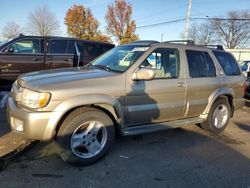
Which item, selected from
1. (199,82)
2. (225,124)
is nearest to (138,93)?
(199,82)

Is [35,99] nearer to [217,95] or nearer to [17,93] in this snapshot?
[17,93]

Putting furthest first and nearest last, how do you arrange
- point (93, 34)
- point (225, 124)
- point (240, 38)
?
point (240, 38), point (93, 34), point (225, 124)

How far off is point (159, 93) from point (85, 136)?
4.68 feet

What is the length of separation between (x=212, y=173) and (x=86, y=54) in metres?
6.80

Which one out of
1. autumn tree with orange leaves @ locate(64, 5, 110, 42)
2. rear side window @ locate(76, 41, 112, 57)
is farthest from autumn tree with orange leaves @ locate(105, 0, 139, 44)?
rear side window @ locate(76, 41, 112, 57)

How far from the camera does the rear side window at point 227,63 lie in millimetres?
5598

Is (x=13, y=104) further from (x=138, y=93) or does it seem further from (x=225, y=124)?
(x=225, y=124)

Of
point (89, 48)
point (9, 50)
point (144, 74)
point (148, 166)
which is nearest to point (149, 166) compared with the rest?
point (148, 166)

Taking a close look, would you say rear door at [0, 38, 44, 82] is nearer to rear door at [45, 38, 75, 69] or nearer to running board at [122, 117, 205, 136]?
rear door at [45, 38, 75, 69]

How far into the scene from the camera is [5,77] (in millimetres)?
8281

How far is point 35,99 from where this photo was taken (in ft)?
11.4

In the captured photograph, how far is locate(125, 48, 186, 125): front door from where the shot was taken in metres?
4.19

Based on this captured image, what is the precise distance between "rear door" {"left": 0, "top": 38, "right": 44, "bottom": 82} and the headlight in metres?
5.19

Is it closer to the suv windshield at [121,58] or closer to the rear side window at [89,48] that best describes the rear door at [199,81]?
the suv windshield at [121,58]
